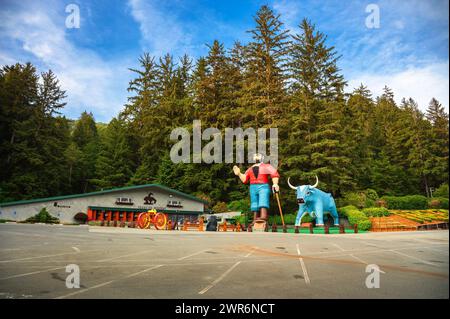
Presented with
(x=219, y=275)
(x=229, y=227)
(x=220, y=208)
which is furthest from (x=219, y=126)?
(x=219, y=275)

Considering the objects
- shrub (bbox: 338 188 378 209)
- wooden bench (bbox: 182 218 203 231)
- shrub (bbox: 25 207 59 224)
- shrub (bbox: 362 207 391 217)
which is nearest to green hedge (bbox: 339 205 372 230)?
shrub (bbox: 362 207 391 217)

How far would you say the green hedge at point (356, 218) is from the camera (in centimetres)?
2177

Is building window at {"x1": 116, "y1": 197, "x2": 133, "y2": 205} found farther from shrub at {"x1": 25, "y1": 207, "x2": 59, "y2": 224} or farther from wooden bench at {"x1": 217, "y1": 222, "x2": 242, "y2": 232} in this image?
wooden bench at {"x1": 217, "y1": 222, "x2": 242, "y2": 232}

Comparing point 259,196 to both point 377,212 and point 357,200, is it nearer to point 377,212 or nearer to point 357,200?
point 377,212

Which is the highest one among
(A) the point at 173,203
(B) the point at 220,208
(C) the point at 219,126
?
(C) the point at 219,126

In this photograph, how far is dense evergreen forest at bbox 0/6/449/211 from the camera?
1228 inches

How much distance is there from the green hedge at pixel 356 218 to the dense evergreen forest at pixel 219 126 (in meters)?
3.69

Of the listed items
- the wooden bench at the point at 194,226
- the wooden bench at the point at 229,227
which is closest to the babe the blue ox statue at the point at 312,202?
the wooden bench at the point at 229,227

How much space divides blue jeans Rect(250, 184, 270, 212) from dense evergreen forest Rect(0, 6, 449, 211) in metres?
6.11

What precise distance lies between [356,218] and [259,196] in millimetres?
7896

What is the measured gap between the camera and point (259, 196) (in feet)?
79.9

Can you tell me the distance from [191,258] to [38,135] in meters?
41.7

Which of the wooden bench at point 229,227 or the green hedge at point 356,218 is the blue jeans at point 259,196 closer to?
the wooden bench at point 229,227
